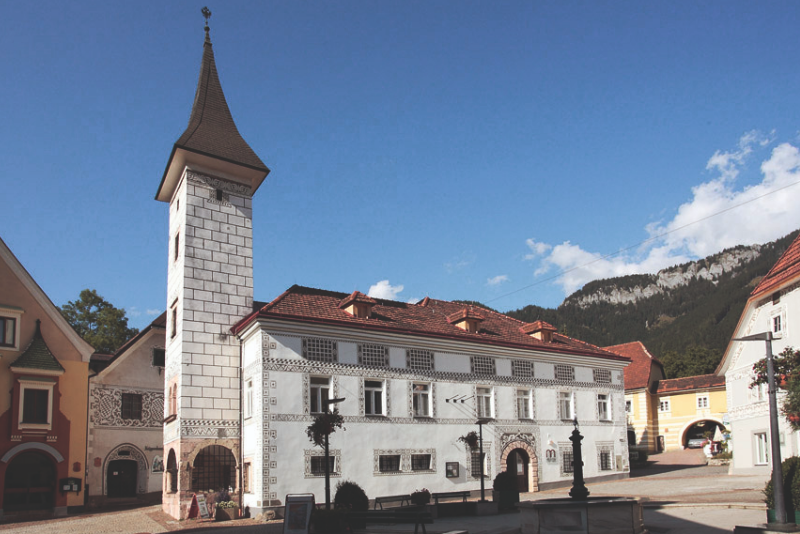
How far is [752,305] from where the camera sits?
91.8 ft

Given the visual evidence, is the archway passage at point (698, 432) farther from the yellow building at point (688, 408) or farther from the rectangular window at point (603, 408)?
the rectangular window at point (603, 408)

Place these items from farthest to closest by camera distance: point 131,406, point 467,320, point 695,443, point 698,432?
point 698,432 → point 695,443 → point 131,406 → point 467,320

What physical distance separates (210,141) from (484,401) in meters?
17.1

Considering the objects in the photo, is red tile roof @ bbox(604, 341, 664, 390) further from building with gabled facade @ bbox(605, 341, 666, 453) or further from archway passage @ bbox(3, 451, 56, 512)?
archway passage @ bbox(3, 451, 56, 512)

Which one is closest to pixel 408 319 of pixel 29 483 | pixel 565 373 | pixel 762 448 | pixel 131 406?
pixel 565 373

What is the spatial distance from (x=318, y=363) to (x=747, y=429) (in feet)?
60.1

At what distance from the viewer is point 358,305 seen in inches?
1156

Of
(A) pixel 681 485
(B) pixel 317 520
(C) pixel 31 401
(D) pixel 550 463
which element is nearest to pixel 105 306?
(C) pixel 31 401

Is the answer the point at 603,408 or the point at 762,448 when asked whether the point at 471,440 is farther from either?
the point at 762,448

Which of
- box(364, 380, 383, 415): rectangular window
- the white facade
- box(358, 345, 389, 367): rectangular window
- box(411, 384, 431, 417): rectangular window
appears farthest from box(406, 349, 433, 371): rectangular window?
box(364, 380, 383, 415): rectangular window

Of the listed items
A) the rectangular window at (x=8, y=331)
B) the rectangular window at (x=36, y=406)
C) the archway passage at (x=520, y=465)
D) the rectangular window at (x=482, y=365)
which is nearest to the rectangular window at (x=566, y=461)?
the archway passage at (x=520, y=465)

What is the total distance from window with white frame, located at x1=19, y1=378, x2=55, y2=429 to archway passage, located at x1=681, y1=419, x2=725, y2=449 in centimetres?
4463

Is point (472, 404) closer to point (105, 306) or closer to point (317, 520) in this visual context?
point (317, 520)

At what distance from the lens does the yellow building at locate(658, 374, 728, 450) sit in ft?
174
